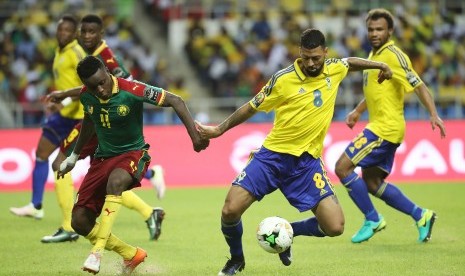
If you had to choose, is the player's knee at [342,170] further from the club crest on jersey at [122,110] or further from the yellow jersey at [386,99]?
the club crest on jersey at [122,110]

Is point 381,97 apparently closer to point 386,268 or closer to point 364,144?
point 364,144

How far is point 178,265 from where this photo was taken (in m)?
9.02

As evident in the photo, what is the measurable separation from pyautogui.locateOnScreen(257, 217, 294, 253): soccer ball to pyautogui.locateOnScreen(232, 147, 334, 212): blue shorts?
0.87ft

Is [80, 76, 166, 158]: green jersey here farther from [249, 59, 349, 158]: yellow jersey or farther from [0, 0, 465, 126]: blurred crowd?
[0, 0, 465, 126]: blurred crowd

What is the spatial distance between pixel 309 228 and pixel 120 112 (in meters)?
1.99

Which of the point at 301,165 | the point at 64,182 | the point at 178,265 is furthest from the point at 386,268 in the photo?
the point at 64,182

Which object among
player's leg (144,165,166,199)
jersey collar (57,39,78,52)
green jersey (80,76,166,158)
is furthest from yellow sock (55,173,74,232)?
green jersey (80,76,166,158)

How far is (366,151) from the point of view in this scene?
34.3 feet

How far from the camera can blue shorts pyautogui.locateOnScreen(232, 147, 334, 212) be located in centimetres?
832

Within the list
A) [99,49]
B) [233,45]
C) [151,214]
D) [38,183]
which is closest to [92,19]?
[99,49]

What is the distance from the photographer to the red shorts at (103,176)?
8383 millimetres

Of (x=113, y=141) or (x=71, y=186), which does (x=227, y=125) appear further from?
(x=71, y=186)

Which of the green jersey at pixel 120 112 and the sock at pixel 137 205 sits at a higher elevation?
the green jersey at pixel 120 112

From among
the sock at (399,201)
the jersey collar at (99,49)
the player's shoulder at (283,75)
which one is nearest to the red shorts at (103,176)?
the player's shoulder at (283,75)
